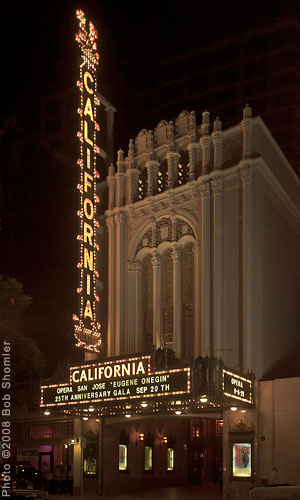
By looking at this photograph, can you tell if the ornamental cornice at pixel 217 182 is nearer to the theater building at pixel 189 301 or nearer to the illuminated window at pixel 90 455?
the theater building at pixel 189 301

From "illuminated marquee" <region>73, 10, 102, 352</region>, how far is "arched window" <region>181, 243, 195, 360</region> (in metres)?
3.64

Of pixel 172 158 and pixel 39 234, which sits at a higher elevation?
pixel 172 158

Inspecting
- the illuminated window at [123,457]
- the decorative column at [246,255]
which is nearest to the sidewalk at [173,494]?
the illuminated window at [123,457]

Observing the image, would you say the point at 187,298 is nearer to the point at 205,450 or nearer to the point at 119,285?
the point at 119,285

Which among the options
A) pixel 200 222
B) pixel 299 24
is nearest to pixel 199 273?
pixel 200 222

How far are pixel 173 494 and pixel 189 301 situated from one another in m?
8.45

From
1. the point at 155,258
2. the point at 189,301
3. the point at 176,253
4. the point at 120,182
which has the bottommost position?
the point at 189,301

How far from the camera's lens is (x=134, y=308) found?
3136 cm

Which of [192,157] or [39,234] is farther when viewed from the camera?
[39,234]

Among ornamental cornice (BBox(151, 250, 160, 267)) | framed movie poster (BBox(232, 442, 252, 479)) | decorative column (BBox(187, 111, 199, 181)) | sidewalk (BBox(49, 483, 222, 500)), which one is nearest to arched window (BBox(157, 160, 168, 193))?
decorative column (BBox(187, 111, 199, 181))

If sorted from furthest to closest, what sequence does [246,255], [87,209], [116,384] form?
[87,209]
[246,255]
[116,384]

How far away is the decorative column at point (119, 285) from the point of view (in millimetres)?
30891

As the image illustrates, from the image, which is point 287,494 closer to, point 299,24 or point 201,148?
point 201,148

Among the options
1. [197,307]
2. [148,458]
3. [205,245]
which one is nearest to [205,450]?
[148,458]
